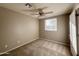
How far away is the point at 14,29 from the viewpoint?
88.4 inches

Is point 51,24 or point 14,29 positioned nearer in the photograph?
point 51,24

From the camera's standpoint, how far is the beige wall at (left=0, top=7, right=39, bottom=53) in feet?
6.51

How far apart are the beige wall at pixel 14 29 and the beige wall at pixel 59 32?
1.31 feet

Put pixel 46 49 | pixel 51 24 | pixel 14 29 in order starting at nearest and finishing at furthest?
pixel 51 24 < pixel 46 49 < pixel 14 29

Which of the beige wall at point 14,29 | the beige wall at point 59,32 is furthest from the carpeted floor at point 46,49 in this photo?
the beige wall at point 14,29

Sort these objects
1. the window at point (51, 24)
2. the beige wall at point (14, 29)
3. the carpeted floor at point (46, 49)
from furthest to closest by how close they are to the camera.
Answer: the beige wall at point (14, 29) < the carpeted floor at point (46, 49) < the window at point (51, 24)

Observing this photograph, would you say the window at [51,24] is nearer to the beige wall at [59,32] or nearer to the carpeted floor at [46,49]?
the beige wall at [59,32]

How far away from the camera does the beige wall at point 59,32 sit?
4.86 ft

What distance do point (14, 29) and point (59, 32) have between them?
1.41 meters

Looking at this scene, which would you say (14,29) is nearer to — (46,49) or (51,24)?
(46,49)

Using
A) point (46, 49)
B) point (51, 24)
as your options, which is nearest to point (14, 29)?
point (46, 49)

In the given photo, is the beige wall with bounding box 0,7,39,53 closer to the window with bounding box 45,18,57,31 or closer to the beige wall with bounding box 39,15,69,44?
the beige wall with bounding box 39,15,69,44

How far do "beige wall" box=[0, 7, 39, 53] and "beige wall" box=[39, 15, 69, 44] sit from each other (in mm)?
398

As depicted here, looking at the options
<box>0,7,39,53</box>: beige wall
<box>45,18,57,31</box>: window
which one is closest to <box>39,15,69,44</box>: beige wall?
<box>45,18,57,31</box>: window
